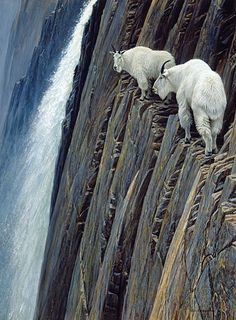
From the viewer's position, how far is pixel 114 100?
1678cm

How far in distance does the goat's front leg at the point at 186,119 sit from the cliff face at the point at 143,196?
0.14 m

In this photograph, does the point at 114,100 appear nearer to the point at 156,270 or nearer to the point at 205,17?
the point at 205,17

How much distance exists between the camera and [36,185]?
25.3 m

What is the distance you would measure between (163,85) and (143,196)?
74.8 inches

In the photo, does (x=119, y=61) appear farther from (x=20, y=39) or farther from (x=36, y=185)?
Answer: (x=20, y=39)

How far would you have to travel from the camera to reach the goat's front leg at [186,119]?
10.9m

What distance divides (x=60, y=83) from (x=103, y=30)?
908 cm

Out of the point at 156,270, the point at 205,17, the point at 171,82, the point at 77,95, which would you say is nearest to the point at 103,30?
the point at 77,95

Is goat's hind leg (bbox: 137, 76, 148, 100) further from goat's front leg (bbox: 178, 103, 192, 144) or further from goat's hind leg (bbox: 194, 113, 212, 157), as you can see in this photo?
goat's hind leg (bbox: 194, 113, 212, 157)

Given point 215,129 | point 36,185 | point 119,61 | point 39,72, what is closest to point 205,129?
point 215,129

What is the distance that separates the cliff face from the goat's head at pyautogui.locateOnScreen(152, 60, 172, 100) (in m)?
0.28

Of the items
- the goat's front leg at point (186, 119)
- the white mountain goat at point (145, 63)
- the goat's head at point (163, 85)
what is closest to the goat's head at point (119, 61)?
the white mountain goat at point (145, 63)

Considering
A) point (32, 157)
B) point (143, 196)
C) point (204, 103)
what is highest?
point (32, 157)

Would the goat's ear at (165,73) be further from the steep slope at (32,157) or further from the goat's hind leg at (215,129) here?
the steep slope at (32,157)
